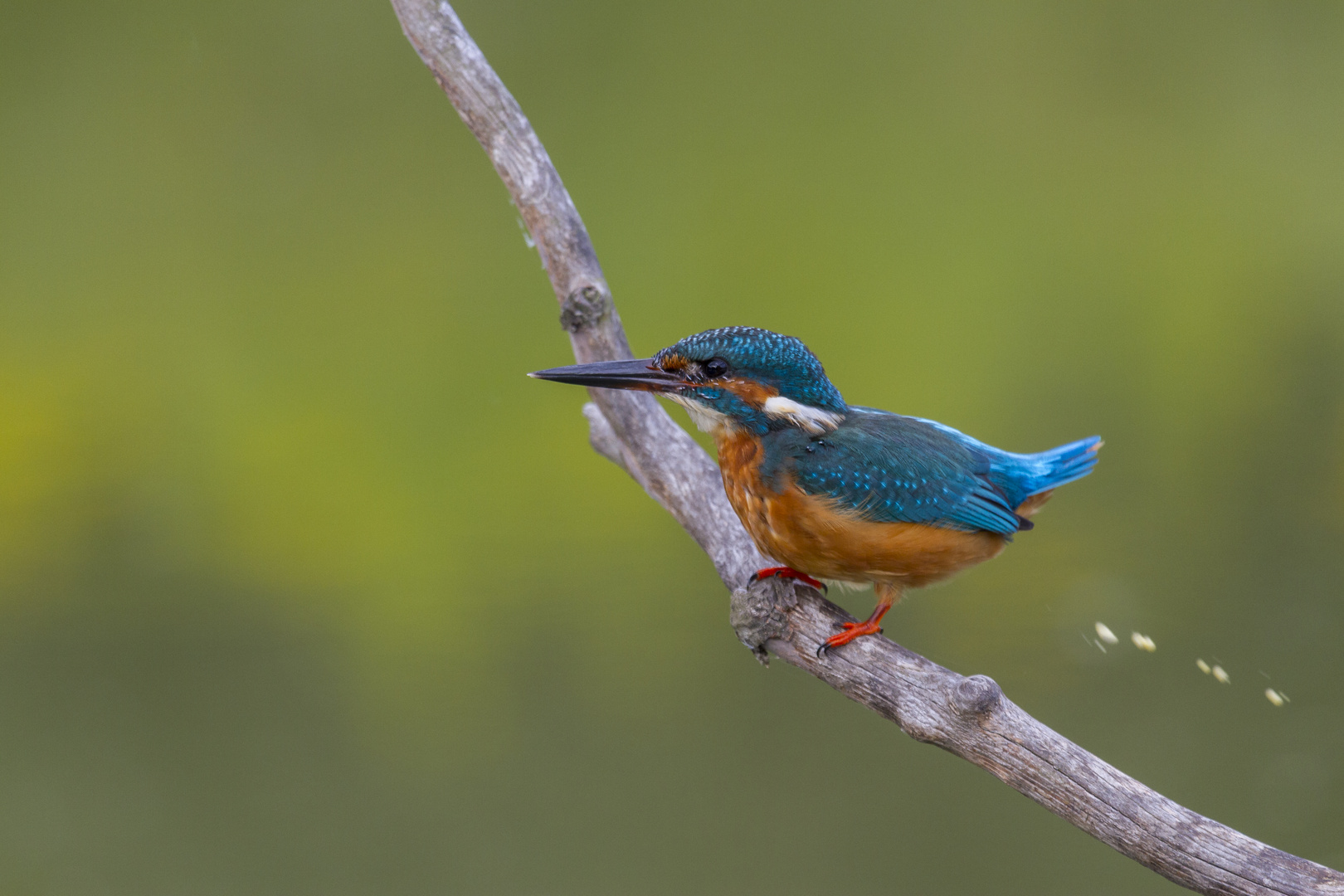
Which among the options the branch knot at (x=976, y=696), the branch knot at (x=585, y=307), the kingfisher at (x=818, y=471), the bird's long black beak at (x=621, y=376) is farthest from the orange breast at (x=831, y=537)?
the branch knot at (x=585, y=307)

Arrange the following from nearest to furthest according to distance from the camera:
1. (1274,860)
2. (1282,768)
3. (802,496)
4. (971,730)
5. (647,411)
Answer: (1274,860) → (971,730) → (802,496) → (647,411) → (1282,768)

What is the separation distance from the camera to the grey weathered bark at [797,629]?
1.32 metres

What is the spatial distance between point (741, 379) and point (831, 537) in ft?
0.89

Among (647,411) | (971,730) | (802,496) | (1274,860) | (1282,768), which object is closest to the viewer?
(1274,860)

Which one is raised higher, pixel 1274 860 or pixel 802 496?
pixel 802 496

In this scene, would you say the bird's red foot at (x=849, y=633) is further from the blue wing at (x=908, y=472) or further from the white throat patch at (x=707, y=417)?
the white throat patch at (x=707, y=417)

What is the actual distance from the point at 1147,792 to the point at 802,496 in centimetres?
58

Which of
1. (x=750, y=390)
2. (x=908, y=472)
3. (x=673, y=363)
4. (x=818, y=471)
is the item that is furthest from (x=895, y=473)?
(x=673, y=363)

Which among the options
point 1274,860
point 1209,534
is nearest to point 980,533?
point 1274,860

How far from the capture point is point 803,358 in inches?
63.9

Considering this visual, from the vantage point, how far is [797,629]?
1.62 m

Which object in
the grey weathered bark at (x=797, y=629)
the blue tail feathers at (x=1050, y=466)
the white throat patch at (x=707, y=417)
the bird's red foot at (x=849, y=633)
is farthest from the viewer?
the blue tail feathers at (x=1050, y=466)

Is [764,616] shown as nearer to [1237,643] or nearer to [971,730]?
[971,730]

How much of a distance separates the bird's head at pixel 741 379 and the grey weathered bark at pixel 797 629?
257 millimetres
